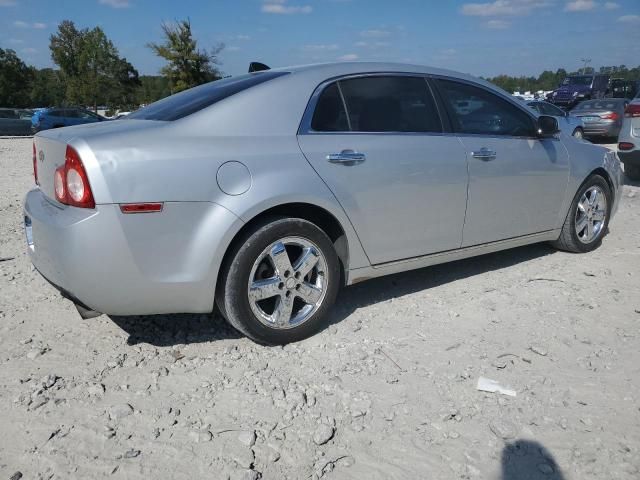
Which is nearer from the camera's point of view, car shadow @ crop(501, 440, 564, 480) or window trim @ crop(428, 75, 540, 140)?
car shadow @ crop(501, 440, 564, 480)

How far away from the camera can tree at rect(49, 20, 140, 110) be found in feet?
140

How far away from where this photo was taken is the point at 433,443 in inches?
95.7

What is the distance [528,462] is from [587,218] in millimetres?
3312

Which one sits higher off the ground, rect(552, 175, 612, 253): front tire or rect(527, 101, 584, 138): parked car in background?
rect(527, 101, 584, 138): parked car in background

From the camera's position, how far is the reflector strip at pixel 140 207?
2.69 m

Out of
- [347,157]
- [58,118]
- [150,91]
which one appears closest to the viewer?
[347,157]

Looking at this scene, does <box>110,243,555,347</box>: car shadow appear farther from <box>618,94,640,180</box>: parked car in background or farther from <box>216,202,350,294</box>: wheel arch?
<box>618,94,640,180</box>: parked car in background

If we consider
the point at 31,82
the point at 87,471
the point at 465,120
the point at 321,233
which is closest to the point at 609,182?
the point at 465,120

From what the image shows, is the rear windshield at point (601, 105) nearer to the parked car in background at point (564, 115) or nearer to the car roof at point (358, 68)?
the parked car in background at point (564, 115)

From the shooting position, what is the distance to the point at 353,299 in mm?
4074

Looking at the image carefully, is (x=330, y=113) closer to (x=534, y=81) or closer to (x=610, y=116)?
(x=610, y=116)

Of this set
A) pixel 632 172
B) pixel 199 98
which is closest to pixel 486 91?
pixel 199 98

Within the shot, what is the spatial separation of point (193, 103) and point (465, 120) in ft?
6.33

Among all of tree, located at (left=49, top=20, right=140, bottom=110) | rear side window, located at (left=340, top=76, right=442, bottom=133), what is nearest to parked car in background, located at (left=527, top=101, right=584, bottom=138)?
rear side window, located at (left=340, top=76, right=442, bottom=133)
